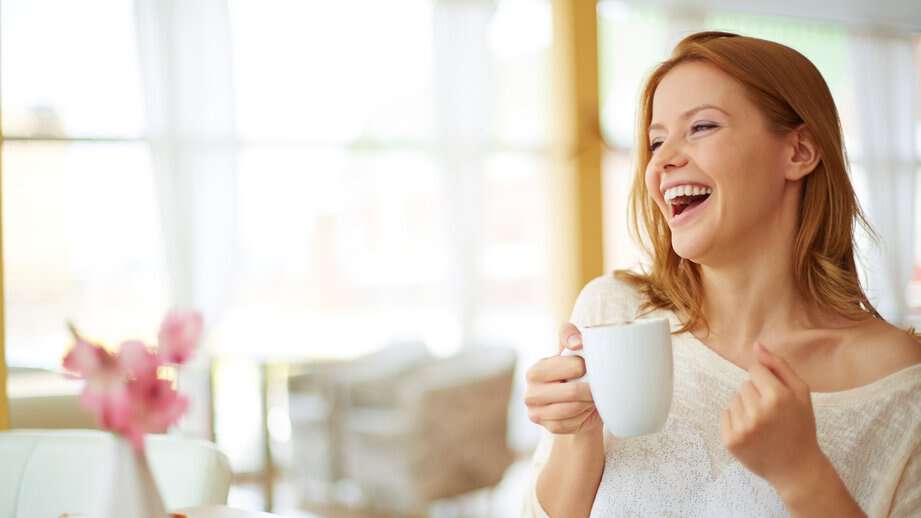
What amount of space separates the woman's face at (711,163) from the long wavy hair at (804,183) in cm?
3

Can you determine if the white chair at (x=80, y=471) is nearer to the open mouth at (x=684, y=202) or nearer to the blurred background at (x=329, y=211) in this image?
the open mouth at (x=684, y=202)

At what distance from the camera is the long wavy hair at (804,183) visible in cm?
137

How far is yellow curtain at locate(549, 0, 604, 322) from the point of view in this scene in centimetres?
529

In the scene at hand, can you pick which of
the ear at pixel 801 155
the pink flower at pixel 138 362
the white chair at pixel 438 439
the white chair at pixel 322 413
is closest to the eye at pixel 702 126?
the ear at pixel 801 155

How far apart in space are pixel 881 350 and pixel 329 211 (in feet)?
12.0

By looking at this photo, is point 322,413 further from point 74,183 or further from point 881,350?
point 881,350

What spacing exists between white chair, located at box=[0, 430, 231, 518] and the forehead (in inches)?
32.1

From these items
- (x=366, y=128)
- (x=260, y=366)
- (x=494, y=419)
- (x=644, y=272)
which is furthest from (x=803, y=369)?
(x=366, y=128)

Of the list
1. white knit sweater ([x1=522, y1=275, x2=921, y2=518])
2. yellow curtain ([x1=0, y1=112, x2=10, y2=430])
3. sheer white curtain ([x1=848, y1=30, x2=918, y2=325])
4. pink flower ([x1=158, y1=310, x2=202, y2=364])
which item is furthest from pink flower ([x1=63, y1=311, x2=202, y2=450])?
Answer: sheer white curtain ([x1=848, y1=30, x2=918, y2=325])

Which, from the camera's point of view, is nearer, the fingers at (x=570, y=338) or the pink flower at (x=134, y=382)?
the pink flower at (x=134, y=382)

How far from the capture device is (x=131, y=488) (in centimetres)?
78

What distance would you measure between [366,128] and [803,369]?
12.2 feet

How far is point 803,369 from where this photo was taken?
4.52 ft

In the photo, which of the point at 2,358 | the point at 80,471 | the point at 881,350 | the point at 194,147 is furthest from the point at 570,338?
the point at 2,358
